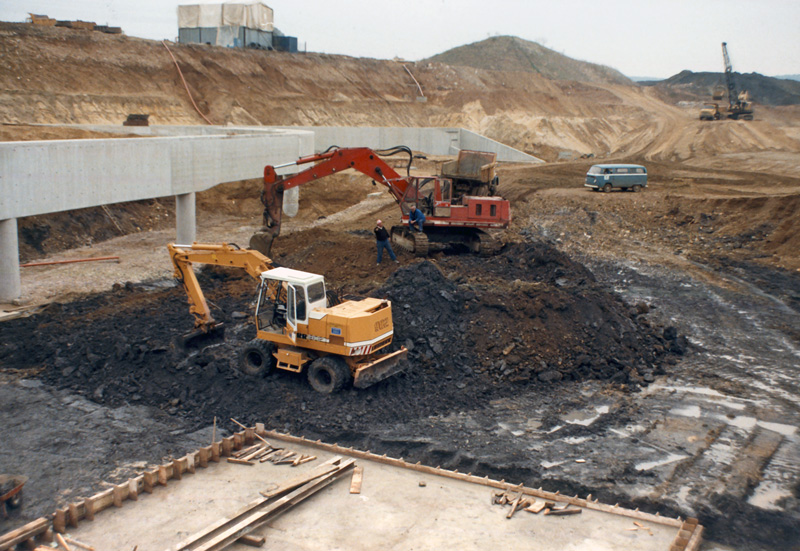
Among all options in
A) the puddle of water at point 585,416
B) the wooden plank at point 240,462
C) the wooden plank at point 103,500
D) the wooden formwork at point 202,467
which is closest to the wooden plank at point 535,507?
the wooden formwork at point 202,467

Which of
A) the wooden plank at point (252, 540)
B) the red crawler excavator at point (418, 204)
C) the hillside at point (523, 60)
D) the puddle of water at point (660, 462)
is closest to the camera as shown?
the wooden plank at point (252, 540)

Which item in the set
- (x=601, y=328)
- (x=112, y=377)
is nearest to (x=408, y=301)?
(x=601, y=328)

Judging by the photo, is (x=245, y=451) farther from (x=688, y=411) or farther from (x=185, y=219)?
(x=185, y=219)

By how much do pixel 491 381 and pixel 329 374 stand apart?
10.0 ft

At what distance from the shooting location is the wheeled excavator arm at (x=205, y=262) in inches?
504

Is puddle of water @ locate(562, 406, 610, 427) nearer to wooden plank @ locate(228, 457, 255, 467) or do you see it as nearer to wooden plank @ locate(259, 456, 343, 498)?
wooden plank @ locate(259, 456, 343, 498)

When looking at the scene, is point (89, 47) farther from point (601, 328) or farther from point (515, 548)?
point (515, 548)

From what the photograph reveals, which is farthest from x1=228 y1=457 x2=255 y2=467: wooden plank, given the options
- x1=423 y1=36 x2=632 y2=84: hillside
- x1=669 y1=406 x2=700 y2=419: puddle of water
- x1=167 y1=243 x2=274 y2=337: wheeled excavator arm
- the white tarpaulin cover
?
x1=423 y1=36 x2=632 y2=84: hillside

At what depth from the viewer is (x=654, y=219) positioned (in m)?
27.6

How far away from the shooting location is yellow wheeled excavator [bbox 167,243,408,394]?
38.5 ft

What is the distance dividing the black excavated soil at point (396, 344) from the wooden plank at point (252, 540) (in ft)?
11.3

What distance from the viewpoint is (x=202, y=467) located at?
9289 millimetres

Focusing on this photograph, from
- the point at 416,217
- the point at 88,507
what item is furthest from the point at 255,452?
the point at 416,217

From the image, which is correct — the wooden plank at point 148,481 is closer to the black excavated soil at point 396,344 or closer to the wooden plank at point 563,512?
the black excavated soil at point 396,344
